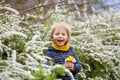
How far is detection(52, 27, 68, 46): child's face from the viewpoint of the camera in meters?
3.75

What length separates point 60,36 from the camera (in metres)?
3.75

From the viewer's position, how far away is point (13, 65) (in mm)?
3129

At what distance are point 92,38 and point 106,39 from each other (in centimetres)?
61

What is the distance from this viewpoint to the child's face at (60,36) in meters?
3.75

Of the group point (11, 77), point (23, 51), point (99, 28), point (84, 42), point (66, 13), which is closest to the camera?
point (11, 77)

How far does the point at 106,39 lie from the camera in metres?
6.45

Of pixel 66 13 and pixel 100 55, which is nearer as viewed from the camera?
pixel 100 55

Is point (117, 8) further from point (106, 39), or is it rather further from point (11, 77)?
point (11, 77)

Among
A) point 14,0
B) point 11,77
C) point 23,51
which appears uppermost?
point 14,0

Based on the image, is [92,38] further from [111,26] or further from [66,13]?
[66,13]

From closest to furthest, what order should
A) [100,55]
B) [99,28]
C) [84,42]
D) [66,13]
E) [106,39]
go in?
[100,55] < [84,42] < [106,39] < [99,28] < [66,13]

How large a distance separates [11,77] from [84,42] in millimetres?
2836

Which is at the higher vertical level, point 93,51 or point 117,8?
point 117,8

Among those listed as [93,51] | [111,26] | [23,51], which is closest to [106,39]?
[111,26]
